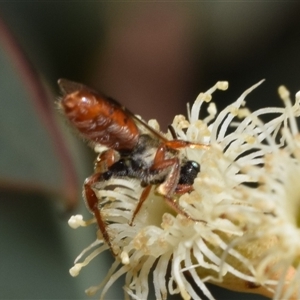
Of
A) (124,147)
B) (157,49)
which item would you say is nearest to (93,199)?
(124,147)

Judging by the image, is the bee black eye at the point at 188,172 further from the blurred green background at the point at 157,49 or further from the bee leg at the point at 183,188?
the blurred green background at the point at 157,49

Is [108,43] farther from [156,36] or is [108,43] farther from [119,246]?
[119,246]

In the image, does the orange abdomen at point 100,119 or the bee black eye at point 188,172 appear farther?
the bee black eye at point 188,172

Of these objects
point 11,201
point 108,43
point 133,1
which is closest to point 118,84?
point 108,43

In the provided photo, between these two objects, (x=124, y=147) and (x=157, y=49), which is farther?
(x=157, y=49)

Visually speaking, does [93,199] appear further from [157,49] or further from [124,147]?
[157,49]

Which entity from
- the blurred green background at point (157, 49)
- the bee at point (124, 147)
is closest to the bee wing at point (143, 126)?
the bee at point (124, 147)
